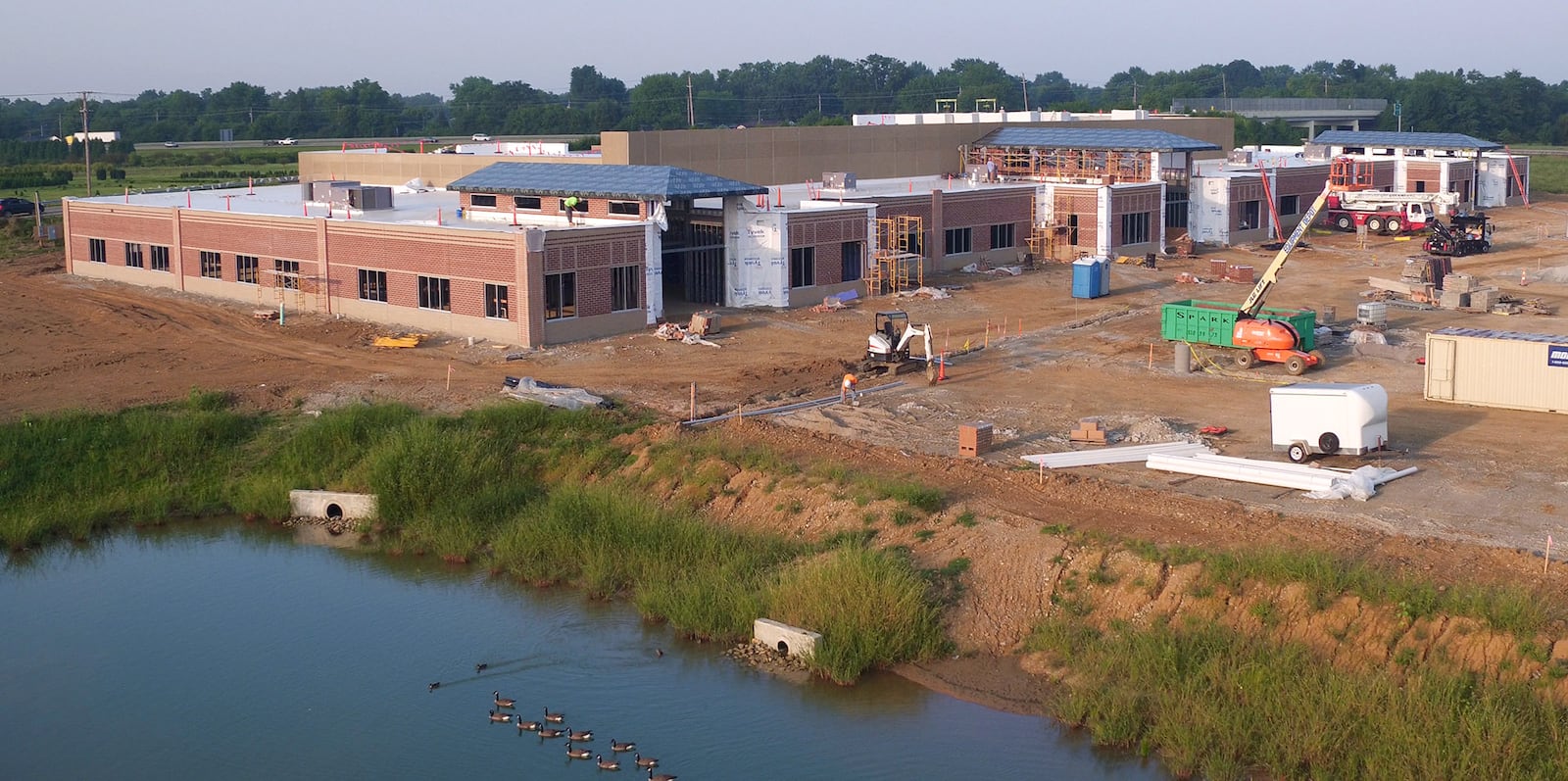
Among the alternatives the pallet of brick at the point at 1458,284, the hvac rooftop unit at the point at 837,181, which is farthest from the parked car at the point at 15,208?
the pallet of brick at the point at 1458,284

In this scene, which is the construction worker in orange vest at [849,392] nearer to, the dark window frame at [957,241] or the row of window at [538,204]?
the row of window at [538,204]

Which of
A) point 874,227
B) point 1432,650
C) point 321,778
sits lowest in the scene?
point 321,778

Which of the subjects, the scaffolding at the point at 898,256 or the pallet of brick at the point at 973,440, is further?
A: the scaffolding at the point at 898,256

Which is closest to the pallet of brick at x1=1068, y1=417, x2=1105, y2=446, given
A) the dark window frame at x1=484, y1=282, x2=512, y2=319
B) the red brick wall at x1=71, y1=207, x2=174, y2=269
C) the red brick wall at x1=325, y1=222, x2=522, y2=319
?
the red brick wall at x1=325, y1=222, x2=522, y2=319

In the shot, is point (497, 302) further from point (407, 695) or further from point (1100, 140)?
point (1100, 140)

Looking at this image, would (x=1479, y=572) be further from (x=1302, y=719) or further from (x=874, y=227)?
(x=874, y=227)

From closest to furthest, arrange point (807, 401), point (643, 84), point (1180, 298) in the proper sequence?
point (807, 401) → point (1180, 298) → point (643, 84)

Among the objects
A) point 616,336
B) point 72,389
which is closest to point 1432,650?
point 616,336
